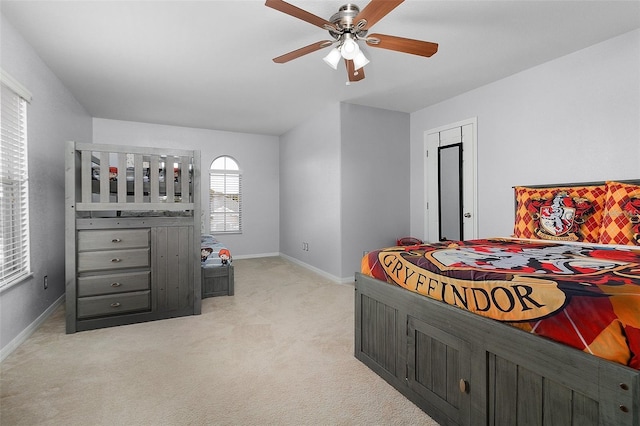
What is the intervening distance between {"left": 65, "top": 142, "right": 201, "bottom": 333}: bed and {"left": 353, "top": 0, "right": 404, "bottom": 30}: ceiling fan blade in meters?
1.99

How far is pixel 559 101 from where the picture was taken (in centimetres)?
315

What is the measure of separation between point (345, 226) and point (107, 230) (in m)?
2.82

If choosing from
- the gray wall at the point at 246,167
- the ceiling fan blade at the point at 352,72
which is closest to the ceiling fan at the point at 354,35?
the ceiling fan blade at the point at 352,72

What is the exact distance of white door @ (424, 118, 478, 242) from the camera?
4070mm

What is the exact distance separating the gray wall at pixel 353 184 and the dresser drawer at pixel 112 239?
2.49 meters

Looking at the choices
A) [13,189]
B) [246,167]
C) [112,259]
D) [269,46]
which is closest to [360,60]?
[269,46]

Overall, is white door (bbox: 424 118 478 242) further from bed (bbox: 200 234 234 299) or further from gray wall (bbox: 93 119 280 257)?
gray wall (bbox: 93 119 280 257)

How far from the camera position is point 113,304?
2885 mm

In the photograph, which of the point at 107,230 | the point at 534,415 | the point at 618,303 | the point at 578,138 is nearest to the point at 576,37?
the point at 578,138

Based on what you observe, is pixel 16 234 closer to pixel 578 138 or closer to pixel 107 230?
pixel 107 230

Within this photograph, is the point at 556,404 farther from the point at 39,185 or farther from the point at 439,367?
the point at 39,185

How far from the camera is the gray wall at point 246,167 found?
5.90 m

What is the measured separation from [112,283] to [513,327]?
3.12 metres

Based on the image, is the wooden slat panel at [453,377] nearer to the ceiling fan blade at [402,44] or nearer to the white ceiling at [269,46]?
the ceiling fan blade at [402,44]
